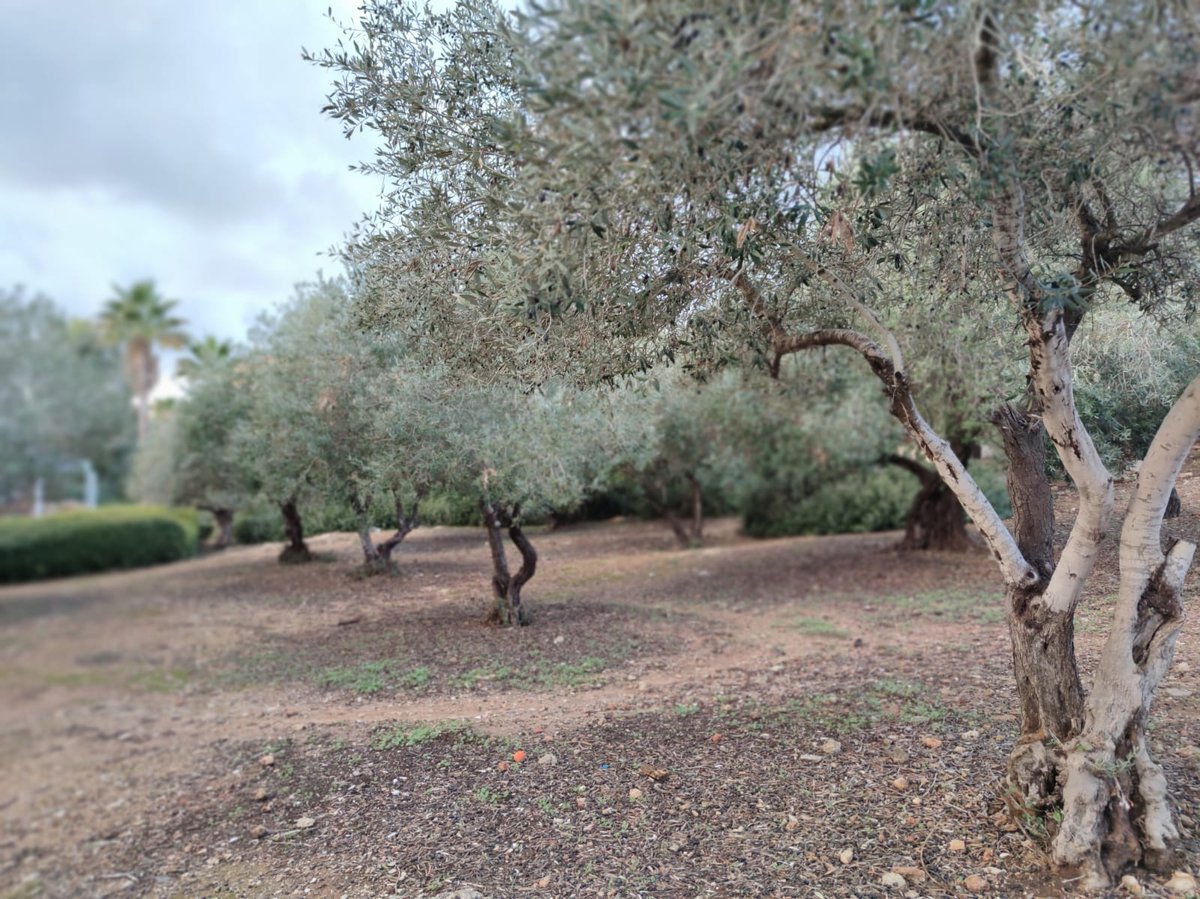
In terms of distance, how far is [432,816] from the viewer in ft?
13.1

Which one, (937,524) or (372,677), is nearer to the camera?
(372,677)

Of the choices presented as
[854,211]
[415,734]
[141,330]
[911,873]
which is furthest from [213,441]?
[911,873]

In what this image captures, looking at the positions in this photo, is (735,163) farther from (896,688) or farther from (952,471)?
(896,688)

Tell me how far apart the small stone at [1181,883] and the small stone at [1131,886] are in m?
0.11

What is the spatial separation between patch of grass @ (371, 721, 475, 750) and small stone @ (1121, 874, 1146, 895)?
3657 mm

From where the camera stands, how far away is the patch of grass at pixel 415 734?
16.0ft

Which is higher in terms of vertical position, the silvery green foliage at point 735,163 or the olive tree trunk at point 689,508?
the silvery green foliage at point 735,163

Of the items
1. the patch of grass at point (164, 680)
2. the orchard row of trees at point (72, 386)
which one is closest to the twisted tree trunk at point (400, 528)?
the patch of grass at point (164, 680)

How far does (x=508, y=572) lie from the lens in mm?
7398

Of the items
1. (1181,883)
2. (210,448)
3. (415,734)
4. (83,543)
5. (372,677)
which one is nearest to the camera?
(83,543)

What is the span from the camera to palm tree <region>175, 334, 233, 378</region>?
13.7 ft

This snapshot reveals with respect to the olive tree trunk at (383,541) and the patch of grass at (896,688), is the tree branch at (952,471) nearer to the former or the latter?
the patch of grass at (896,688)

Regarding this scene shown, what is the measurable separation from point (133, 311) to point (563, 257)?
1.81 m

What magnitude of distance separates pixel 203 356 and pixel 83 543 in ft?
8.91
